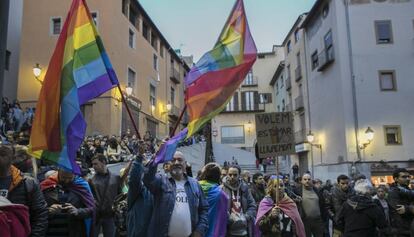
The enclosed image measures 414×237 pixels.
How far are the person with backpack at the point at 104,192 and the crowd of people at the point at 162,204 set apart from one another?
1 centimetres

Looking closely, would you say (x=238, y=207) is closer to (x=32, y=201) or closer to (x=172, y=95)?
(x=32, y=201)

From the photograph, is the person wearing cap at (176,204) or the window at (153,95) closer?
the person wearing cap at (176,204)

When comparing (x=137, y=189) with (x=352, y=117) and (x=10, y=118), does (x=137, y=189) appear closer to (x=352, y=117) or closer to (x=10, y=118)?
(x=10, y=118)

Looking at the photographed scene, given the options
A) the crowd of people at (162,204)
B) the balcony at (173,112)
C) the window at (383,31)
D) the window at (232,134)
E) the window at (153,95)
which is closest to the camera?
the crowd of people at (162,204)

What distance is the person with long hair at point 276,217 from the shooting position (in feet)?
20.7

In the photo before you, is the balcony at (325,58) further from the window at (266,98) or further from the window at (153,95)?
the window at (266,98)

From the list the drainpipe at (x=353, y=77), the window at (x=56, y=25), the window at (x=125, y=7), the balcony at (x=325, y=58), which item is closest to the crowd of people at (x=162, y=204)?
the drainpipe at (x=353, y=77)

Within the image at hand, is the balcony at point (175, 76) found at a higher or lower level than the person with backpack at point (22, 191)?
higher

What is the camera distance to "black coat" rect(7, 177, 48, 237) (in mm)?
4059

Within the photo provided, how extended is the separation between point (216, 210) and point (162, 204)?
149 centimetres

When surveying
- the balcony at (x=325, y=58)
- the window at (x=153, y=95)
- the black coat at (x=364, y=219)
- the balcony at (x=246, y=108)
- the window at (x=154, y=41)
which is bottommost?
the black coat at (x=364, y=219)

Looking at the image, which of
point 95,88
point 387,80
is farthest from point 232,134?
point 95,88

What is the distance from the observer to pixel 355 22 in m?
25.3

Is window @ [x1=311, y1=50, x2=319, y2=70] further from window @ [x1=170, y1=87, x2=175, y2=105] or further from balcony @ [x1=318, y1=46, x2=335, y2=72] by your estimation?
window @ [x1=170, y1=87, x2=175, y2=105]
